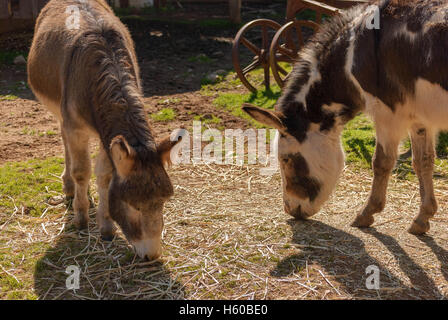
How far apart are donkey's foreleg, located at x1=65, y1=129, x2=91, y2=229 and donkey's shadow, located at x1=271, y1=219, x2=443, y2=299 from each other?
1.77 metres

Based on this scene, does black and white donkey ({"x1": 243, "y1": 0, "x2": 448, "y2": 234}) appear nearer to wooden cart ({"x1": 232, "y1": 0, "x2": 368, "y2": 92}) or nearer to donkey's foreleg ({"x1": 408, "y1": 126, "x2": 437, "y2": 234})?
donkey's foreleg ({"x1": 408, "y1": 126, "x2": 437, "y2": 234})

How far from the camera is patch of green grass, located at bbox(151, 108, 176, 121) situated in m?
7.12

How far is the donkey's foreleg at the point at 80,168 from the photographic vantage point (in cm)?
402

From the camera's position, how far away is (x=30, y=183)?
5.18 m

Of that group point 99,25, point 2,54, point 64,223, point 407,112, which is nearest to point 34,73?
point 99,25

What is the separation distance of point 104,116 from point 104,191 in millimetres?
737

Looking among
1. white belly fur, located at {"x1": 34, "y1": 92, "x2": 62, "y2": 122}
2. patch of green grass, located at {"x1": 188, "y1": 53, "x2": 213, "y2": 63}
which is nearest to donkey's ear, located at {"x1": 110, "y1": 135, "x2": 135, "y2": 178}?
white belly fur, located at {"x1": 34, "y1": 92, "x2": 62, "y2": 122}

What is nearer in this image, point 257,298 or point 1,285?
point 257,298

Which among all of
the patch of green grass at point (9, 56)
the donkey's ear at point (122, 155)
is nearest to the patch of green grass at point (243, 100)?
the donkey's ear at point (122, 155)

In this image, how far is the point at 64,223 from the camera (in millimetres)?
4445

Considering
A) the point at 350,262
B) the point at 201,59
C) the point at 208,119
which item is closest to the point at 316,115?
the point at 350,262

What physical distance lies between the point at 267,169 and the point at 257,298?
2.36m

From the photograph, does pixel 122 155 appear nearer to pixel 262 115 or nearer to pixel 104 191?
pixel 104 191
